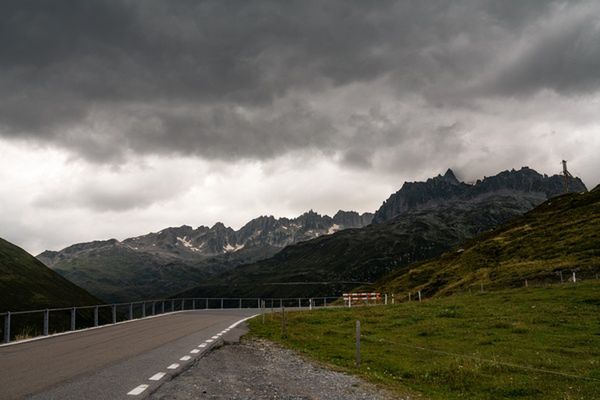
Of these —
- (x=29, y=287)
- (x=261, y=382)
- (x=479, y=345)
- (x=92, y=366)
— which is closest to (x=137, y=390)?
(x=261, y=382)

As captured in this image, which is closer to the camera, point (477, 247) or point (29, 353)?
point (29, 353)

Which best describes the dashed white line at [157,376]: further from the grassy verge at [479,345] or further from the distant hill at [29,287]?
the distant hill at [29,287]

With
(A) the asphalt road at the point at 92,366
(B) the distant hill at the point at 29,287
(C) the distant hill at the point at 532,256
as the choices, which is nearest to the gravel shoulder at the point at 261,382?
(A) the asphalt road at the point at 92,366

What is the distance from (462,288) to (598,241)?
64.8 feet

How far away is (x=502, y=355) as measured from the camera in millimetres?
20266

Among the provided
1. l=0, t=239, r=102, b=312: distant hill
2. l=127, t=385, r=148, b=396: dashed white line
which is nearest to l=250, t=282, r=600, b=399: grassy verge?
l=127, t=385, r=148, b=396: dashed white line

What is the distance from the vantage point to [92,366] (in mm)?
14570

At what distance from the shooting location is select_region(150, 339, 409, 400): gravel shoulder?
11.3 m

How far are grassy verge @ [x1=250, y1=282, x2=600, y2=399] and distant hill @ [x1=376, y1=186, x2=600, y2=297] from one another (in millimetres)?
19306

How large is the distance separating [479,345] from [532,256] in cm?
5966

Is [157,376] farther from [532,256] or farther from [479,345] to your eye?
[532,256]

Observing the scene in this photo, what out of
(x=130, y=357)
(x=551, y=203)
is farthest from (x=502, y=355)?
(x=551, y=203)

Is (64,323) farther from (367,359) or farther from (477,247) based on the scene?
Result: (367,359)

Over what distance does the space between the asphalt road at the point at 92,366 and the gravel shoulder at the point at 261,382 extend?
569 mm
